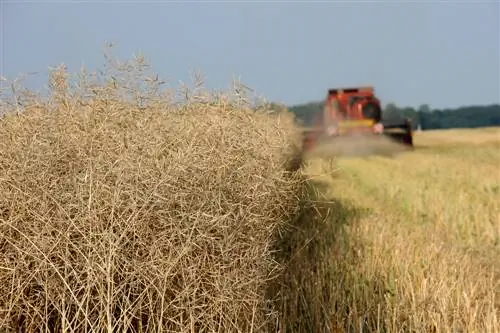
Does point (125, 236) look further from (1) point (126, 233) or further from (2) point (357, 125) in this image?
(2) point (357, 125)

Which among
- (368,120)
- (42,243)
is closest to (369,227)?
(42,243)

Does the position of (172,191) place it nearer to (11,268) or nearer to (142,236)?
(142,236)

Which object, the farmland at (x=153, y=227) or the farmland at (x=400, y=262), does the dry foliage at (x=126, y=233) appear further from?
the farmland at (x=400, y=262)

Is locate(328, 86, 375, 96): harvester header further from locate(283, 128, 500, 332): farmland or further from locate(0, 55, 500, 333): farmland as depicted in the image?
locate(0, 55, 500, 333): farmland

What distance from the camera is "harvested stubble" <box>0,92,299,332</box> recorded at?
338 centimetres

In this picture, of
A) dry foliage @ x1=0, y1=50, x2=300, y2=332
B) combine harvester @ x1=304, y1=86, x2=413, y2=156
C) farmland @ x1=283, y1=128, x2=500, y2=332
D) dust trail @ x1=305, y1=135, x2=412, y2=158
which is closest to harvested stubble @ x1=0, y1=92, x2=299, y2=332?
dry foliage @ x1=0, y1=50, x2=300, y2=332

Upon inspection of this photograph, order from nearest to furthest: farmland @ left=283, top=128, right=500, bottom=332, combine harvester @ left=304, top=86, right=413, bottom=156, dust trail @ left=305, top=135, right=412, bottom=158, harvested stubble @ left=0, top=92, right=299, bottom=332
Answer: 1. harvested stubble @ left=0, top=92, right=299, bottom=332
2. farmland @ left=283, top=128, right=500, bottom=332
3. dust trail @ left=305, top=135, right=412, bottom=158
4. combine harvester @ left=304, top=86, right=413, bottom=156

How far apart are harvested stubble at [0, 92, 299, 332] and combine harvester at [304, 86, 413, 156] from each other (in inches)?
617

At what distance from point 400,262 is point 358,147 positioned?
52.0 feet

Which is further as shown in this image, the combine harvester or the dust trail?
the combine harvester

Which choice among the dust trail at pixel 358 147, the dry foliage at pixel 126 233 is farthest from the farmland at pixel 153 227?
the dust trail at pixel 358 147

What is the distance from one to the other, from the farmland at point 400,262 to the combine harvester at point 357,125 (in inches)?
310

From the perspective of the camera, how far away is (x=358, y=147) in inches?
844

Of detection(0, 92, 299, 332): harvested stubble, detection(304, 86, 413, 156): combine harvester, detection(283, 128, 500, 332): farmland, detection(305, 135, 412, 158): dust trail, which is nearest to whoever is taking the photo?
detection(0, 92, 299, 332): harvested stubble
